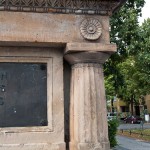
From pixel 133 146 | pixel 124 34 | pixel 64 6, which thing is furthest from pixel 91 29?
pixel 133 146

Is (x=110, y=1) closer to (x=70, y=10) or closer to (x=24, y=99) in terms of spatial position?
(x=70, y=10)

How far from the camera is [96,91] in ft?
15.7

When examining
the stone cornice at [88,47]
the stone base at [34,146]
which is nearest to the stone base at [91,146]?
the stone base at [34,146]

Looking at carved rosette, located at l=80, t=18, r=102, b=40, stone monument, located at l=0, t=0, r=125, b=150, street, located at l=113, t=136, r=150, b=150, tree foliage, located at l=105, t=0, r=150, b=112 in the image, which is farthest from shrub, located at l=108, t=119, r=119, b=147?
carved rosette, located at l=80, t=18, r=102, b=40

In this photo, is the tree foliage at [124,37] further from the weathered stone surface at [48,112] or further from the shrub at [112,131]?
the weathered stone surface at [48,112]

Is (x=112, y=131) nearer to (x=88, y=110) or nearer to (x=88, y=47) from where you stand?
(x=88, y=110)

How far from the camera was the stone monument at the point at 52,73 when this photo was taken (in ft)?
15.4

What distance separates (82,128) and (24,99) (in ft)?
2.95

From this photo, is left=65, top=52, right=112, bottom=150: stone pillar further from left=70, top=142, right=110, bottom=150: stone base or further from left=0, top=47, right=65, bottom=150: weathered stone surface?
left=0, top=47, right=65, bottom=150: weathered stone surface

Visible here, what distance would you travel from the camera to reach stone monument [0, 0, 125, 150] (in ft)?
15.4

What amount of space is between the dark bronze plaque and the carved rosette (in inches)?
30.9

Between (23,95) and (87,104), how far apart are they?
898mm

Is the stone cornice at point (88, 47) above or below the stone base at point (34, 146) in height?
above

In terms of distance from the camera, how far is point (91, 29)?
4832 millimetres
